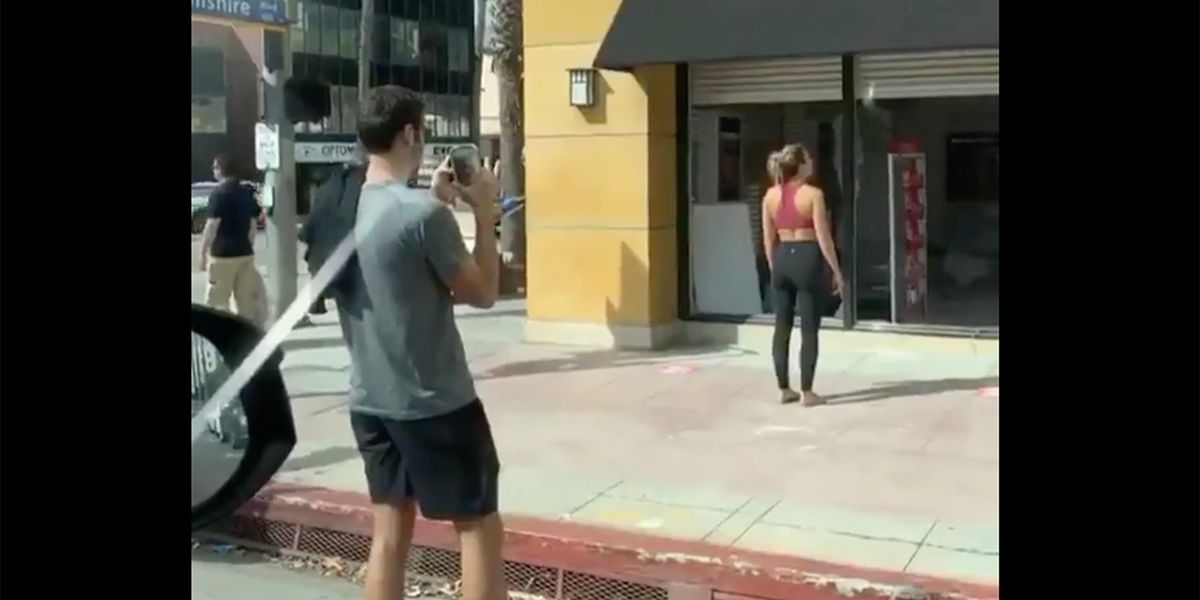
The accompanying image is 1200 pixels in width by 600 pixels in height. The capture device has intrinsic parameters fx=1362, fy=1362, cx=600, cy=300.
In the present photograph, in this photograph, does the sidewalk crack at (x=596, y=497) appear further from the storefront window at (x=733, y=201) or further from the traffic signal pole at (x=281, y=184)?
the storefront window at (x=733, y=201)

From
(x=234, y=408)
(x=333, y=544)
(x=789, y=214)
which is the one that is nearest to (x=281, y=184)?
(x=333, y=544)

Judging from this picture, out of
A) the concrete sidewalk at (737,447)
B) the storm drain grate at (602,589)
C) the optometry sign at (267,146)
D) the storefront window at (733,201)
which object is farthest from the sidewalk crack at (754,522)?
the storefront window at (733,201)

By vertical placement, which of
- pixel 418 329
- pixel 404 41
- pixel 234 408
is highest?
pixel 404 41

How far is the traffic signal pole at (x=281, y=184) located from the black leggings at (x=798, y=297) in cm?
272

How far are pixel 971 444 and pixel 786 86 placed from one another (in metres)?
3.69

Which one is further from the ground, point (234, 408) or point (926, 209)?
point (926, 209)

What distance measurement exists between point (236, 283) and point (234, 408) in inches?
153

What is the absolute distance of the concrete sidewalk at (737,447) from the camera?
5129 mm

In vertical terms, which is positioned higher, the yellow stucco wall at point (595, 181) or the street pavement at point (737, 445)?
the yellow stucco wall at point (595, 181)

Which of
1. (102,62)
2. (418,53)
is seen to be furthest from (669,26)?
(102,62)

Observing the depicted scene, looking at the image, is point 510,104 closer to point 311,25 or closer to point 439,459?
point 311,25

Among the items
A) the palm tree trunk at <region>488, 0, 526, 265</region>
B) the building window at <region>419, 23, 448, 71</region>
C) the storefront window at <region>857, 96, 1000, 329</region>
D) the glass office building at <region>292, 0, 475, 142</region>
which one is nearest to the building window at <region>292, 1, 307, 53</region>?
the glass office building at <region>292, 0, 475, 142</region>

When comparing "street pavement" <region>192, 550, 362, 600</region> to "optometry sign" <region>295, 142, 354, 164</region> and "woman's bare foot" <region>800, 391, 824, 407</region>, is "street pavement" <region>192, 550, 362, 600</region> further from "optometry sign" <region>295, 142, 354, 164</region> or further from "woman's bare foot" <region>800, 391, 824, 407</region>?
"woman's bare foot" <region>800, 391, 824, 407</region>

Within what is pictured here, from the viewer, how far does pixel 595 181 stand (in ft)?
32.6
